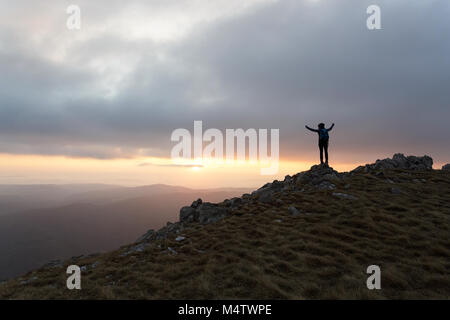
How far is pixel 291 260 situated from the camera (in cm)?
1166

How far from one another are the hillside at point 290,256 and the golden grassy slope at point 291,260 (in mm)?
48

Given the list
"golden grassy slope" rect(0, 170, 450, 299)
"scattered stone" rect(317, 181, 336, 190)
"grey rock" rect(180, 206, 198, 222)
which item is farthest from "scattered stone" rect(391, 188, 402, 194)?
"grey rock" rect(180, 206, 198, 222)

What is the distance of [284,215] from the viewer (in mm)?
18766

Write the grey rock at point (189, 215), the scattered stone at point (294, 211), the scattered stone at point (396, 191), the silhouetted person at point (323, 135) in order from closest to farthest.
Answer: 1. the scattered stone at point (294, 211)
2. the grey rock at point (189, 215)
3. the scattered stone at point (396, 191)
4. the silhouetted person at point (323, 135)

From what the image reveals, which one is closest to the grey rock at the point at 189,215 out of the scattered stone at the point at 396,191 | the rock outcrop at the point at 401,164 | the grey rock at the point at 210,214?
the grey rock at the point at 210,214

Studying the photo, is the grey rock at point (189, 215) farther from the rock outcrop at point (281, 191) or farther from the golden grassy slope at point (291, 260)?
the golden grassy slope at point (291, 260)

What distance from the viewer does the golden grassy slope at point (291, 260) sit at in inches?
357

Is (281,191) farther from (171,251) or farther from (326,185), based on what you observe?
(171,251)

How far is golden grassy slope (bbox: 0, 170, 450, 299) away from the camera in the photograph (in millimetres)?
9070

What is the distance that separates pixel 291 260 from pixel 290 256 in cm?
30

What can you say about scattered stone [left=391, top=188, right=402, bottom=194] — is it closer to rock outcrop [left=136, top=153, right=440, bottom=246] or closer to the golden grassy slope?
rock outcrop [left=136, top=153, right=440, bottom=246]

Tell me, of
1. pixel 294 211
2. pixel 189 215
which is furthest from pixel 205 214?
pixel 294 211
